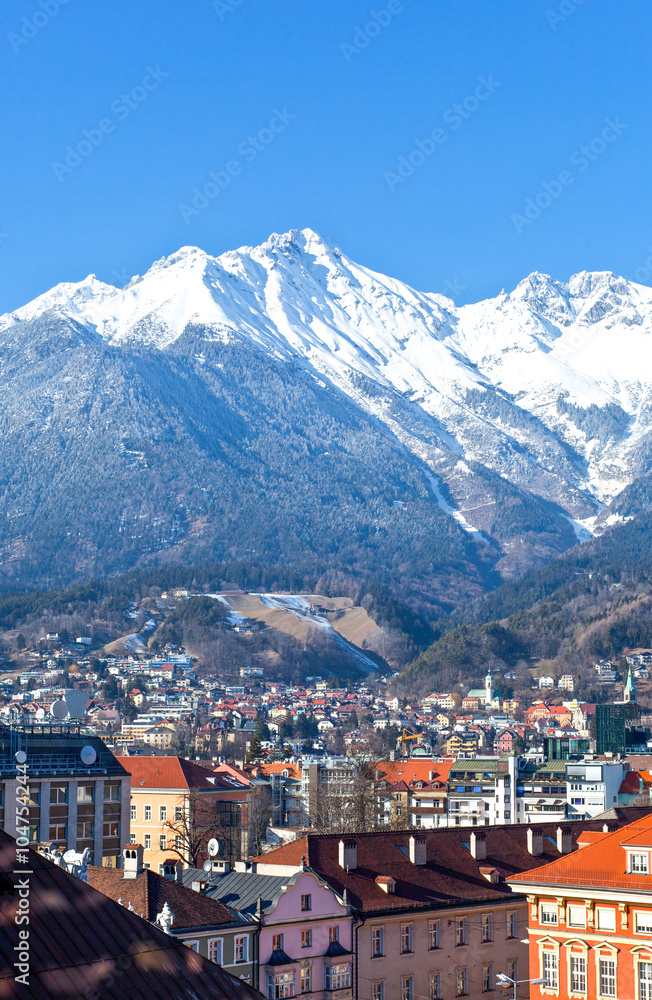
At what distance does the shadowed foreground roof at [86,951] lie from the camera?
31.5 feet

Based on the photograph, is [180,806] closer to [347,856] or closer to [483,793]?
[483,793]

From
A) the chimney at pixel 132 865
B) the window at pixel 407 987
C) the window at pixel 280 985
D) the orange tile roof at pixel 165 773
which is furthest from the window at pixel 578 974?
the orange tile roof at pixel 165 773

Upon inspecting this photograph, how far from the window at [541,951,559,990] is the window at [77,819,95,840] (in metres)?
26.6

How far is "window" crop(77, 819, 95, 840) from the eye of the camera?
60281 mm

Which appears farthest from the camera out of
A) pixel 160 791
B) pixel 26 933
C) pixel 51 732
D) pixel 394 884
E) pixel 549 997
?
Result: pixel 160 791

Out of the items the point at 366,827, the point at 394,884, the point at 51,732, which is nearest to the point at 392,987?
the point at 394,884

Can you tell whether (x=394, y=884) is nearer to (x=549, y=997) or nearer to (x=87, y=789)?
(x=549, y=997)

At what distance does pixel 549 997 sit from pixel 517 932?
7.04 m

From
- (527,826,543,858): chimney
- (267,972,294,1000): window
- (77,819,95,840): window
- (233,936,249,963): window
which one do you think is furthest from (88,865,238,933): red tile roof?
(77,819,95,840): window

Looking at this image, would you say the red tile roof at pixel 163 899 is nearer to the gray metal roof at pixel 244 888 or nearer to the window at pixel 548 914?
the gray metal roof at pixel 244 888

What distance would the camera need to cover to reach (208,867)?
45312 millimetres

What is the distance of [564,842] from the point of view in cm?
5269

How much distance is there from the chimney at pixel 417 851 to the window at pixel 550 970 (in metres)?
7.42

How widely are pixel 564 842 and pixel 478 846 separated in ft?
16.9
